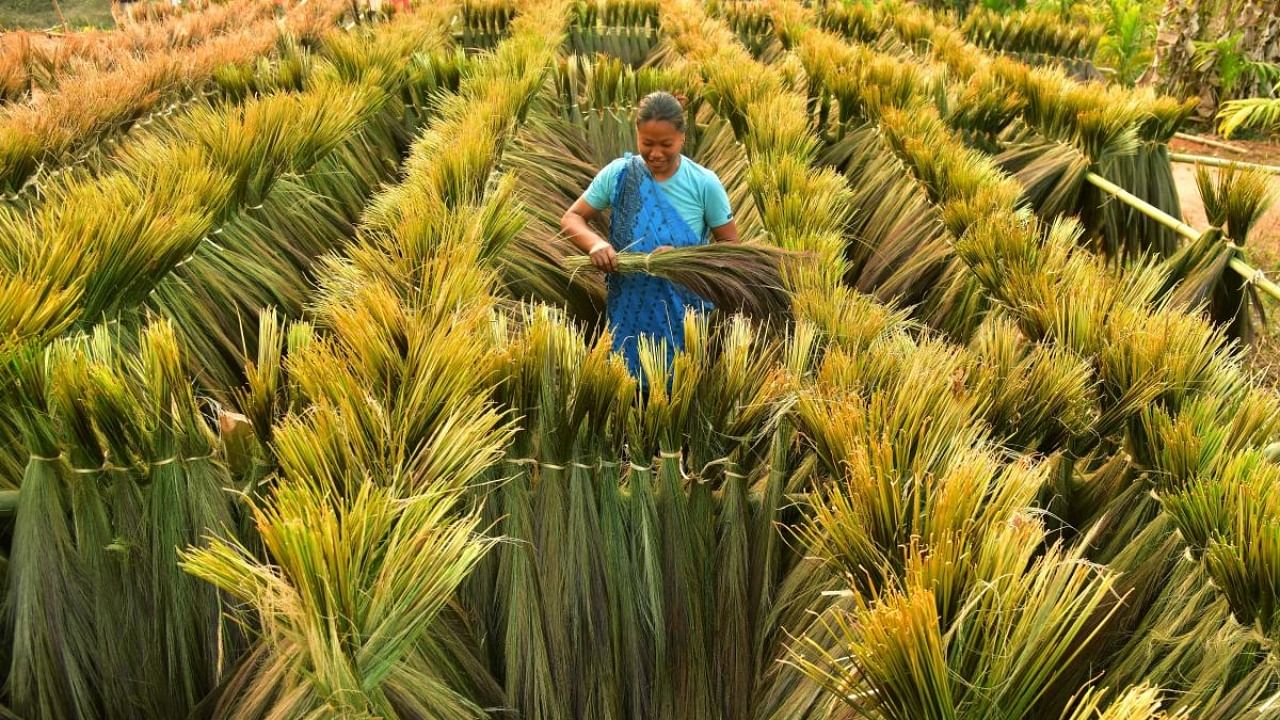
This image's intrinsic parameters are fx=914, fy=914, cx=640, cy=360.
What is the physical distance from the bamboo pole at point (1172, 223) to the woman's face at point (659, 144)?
5.19 ft

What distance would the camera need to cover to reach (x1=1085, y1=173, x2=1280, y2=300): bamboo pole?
2.50m

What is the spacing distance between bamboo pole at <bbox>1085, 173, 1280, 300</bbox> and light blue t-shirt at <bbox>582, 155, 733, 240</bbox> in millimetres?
1433

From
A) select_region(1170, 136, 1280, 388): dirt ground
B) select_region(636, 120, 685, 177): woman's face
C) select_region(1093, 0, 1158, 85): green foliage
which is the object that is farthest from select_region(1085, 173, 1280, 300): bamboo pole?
select_region(1093, 0, 1158, 85): green foliage

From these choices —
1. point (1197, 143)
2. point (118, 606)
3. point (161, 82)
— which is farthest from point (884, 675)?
point (1197, 143)

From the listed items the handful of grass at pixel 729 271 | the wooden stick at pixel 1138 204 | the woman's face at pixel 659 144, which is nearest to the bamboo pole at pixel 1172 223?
the wooden stick at pixel 1138 204

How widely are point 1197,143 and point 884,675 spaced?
859cm

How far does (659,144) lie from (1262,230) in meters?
4.19

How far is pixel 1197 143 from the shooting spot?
7883mm

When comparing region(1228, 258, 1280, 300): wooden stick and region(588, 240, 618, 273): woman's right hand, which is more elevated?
region(1228, 258, 1280, 300): wooden stick

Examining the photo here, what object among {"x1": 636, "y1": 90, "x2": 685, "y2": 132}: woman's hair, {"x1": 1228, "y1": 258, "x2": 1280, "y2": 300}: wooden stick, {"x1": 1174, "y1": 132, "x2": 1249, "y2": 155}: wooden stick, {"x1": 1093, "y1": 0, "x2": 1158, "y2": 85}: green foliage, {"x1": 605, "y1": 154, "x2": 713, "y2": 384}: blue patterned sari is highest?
{"x1": 636, "y1": 90, "x2": 685, "y2": 132}: woman's hair

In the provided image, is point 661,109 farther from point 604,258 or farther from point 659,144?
point 604,258

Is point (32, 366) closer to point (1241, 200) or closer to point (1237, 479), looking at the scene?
point (1237, 479)

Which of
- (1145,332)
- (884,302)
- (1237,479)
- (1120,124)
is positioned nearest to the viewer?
(1237,479)

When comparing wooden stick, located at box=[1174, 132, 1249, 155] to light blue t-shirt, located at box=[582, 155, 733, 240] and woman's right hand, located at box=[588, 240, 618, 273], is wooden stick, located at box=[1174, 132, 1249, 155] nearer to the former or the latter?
light blue t-shirt, located at box=[582, 155, 733, 240]
